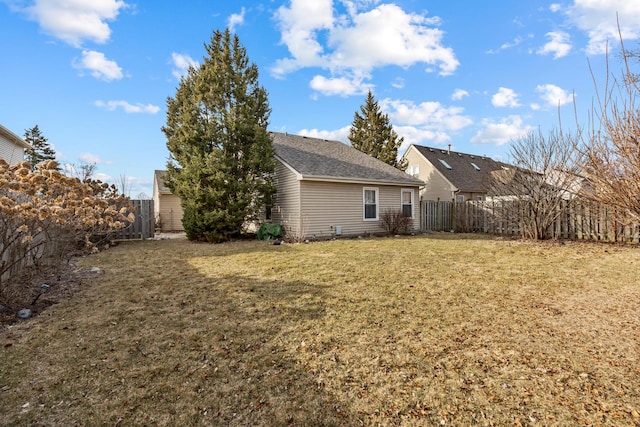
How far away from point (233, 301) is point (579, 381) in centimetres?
410

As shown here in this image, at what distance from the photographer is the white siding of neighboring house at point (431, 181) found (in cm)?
2171

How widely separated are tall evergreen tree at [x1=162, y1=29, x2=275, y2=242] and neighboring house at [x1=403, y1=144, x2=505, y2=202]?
1485 cm

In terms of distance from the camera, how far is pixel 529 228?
37.2ft

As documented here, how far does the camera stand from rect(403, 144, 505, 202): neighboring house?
21.7 m

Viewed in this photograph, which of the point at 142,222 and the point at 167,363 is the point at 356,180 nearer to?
the point at 142,222

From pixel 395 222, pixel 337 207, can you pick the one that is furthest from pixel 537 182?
pixel 337 207

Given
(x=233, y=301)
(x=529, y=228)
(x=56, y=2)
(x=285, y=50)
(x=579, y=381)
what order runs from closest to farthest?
(x=579, y=381)
(x=233, y=301)
(x=56, y=2)
(x=529, y=228)
(x=285, y=50)

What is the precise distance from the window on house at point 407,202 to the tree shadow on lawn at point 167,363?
1107 centimetres

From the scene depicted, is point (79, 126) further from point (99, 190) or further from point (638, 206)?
point (638, 206)

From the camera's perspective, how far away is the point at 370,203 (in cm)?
1376

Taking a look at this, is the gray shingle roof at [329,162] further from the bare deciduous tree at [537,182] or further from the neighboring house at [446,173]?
the neighboring house at [446,173]

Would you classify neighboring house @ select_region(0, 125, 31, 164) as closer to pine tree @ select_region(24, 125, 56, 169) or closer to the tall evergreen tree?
the tall evergreen tree

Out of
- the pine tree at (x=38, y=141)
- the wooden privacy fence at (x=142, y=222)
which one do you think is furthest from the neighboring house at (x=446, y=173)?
the pine tree at (x=38, y=141)

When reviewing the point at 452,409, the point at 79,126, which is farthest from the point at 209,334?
the point at 79,126
